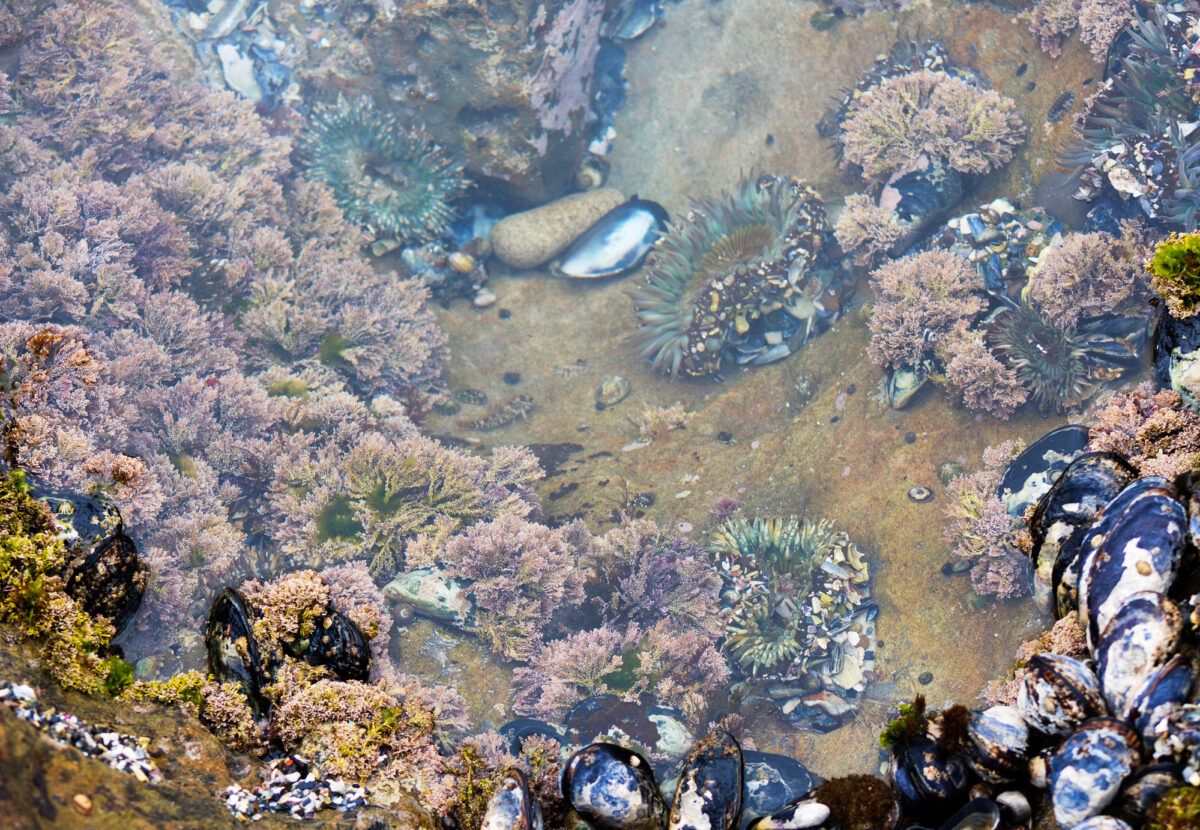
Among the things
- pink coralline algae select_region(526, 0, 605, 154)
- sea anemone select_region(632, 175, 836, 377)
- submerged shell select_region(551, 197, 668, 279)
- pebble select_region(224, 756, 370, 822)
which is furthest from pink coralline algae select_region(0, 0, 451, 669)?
pebble select_region(224, 756, 370, 822)

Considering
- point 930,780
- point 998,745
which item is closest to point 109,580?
point 930,780

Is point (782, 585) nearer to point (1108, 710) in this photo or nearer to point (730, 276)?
point (730, 276)

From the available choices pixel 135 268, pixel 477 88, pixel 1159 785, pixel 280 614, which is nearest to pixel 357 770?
pixel 280 614

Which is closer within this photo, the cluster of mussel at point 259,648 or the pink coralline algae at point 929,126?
the cluster of mussel at point 259,648

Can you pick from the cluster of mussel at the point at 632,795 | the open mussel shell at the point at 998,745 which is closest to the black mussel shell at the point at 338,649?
the cluster of mussel at the point at 632,795

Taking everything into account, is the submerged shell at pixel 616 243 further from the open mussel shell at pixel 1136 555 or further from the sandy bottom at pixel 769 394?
the open mussel shell at pixel 1136 555

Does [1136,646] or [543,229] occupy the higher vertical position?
[1136,646]

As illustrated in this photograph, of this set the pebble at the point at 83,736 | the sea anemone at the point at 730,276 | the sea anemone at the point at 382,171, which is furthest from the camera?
the sea anemone at the point at 382,171

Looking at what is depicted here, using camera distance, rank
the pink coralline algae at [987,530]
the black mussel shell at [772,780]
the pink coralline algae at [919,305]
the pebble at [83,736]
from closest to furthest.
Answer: the pebble at [83,736], the black mussel shell at [772,780], the pink coralline algae at [987,530], the pink coralline algae at [919,305]
